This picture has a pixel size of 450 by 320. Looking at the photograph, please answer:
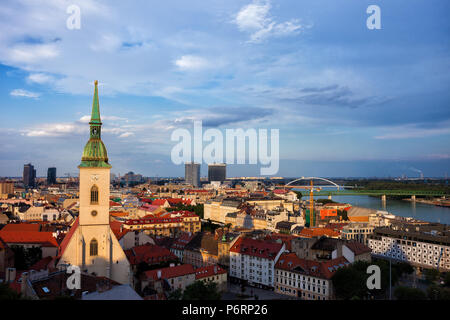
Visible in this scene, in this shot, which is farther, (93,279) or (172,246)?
(172,246)

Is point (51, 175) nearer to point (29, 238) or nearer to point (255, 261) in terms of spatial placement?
point (29, 238)

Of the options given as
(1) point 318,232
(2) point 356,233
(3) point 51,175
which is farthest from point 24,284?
(3) point 51,175

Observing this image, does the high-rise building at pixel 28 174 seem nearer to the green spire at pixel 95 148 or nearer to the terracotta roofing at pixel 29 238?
the terracotta roofing at pixel 29 238

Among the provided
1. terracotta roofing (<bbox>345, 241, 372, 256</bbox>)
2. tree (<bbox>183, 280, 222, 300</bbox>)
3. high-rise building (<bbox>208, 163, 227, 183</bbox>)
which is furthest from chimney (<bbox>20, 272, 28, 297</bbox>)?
high-rise building (<bbox>208, 163, 227, 183</bbox>)
